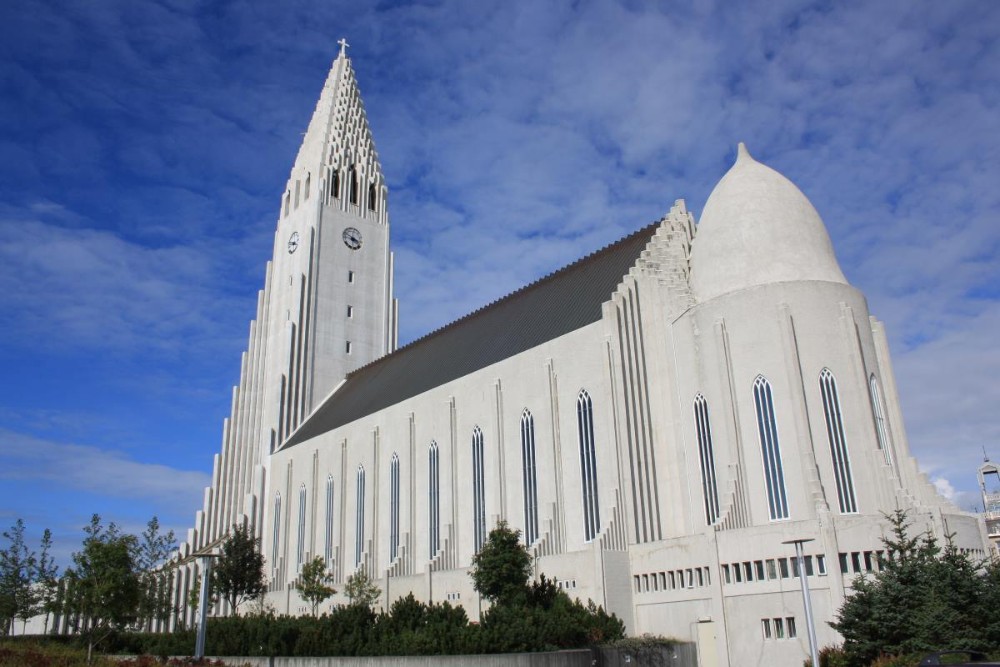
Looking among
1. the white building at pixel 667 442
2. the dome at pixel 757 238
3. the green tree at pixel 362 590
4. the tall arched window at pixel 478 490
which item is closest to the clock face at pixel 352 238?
the white building at pixel 667 442

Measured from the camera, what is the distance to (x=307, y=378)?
212 ft

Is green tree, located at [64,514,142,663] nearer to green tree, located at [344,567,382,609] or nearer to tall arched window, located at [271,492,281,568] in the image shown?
green tree, located at [344,567,382,609]

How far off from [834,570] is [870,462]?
18.7 feet

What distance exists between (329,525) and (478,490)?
52.0 feet

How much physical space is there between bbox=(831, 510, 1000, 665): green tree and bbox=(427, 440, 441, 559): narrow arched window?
2436 centimetres

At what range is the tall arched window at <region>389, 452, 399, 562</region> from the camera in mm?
48031

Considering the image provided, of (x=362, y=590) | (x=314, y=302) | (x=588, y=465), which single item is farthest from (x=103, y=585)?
(x=314, y=302)

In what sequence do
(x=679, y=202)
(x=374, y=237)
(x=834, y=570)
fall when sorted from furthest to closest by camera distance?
(x=374, y=237) < (x=679, y=202) < (x=834, y=570)

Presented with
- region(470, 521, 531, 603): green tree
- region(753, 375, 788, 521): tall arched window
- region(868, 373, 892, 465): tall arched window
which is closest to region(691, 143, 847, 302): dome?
region(868, 373, 892, 465): tall arched window

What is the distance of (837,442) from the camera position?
3159 cm

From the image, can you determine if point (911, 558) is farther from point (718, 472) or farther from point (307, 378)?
point (307, 378)

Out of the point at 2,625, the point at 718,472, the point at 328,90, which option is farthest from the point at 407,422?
the point at 328,90

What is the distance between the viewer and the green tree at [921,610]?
21.6 metres

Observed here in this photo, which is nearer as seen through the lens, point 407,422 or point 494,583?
point 494,583
